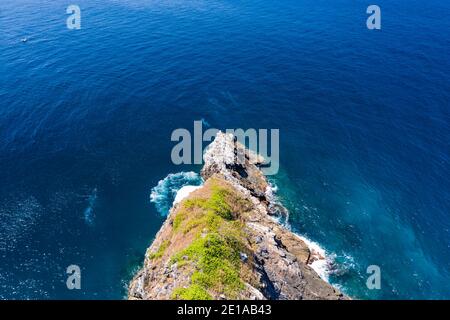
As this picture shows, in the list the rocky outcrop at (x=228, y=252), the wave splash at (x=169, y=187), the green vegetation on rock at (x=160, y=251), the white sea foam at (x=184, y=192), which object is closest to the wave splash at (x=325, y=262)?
the rocky outcrop at (x=228, y=252)

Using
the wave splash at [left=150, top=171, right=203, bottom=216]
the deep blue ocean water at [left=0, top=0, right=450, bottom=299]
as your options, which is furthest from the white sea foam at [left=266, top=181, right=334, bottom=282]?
the wave splash at [left=150, top=171, right=203, bottom=216]

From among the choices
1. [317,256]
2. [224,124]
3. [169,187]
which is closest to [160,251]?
[169,187]

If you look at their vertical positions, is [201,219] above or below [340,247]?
above

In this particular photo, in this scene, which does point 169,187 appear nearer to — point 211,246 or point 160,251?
point 160,251

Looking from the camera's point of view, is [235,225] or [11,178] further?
[11,178]

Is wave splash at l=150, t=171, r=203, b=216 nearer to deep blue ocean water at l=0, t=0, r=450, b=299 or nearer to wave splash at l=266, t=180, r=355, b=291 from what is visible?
deep blue ocean water at l=0, t=0, r=450, b=299
